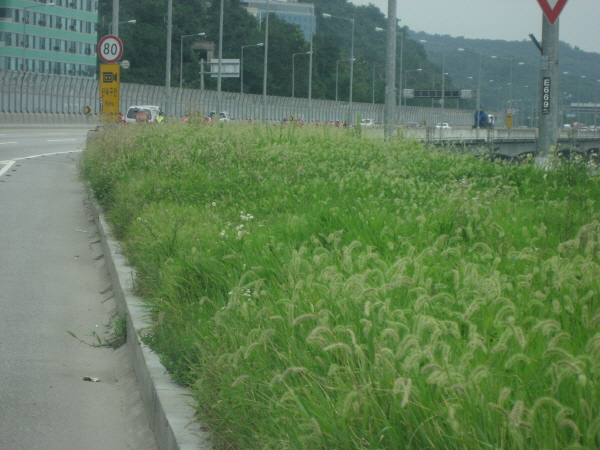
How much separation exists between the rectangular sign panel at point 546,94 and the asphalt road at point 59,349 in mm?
6044

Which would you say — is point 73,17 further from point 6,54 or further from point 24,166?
point 24,166

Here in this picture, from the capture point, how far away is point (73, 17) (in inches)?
4456

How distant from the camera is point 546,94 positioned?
11672 mm

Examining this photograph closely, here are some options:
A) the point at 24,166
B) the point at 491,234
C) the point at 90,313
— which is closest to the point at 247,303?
the point at 491,234

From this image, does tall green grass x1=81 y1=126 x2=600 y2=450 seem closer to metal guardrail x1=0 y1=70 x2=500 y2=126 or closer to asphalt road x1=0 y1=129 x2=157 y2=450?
asphalt road x1=0 y1=129 x2=157 y2=450

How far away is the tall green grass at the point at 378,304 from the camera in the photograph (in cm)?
284

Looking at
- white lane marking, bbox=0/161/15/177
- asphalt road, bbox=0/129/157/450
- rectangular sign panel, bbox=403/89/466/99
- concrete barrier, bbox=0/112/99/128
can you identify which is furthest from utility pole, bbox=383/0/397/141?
rectangular sign panel, bbox=403/89/466/99

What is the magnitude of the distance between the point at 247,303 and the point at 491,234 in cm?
213

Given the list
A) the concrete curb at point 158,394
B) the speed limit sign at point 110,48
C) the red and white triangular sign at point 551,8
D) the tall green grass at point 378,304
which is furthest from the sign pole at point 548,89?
the speed limit sign at point 110,48

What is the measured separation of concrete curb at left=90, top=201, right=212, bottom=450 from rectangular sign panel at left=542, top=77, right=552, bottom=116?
6713mm

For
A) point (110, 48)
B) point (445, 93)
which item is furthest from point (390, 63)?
point (445, 93)

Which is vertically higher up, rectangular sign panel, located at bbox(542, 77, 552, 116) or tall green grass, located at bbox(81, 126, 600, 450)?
rectangular sign panel, located at bbox(542, 77, 552, 116)

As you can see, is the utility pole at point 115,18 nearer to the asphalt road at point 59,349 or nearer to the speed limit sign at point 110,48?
the speed limit sign at point 110,48

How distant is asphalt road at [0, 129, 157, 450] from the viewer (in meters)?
4.72
